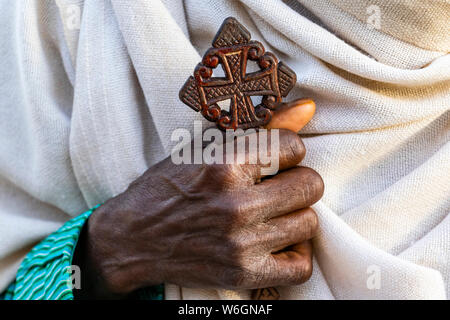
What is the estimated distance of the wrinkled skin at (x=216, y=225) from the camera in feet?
2.78

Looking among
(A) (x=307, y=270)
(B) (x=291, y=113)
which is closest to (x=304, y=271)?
(A) (x=307, y=270)

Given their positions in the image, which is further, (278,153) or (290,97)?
(290,97)

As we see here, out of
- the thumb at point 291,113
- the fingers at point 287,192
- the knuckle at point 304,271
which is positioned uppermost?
the thumb at point 291,113

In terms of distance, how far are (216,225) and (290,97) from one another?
31cm

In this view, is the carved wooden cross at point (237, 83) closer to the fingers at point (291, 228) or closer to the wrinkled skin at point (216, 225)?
the wrinkled skin at point (216, 225)

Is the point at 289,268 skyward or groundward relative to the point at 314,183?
groundward

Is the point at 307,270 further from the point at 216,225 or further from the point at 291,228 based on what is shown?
the point at 216,225

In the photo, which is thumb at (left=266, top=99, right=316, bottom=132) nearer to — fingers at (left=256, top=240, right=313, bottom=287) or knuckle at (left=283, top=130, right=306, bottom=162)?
knuckle at (left=283, top=130, right=306, bottom=162)

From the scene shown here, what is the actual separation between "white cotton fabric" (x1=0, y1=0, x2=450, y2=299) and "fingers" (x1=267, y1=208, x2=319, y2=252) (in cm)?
4

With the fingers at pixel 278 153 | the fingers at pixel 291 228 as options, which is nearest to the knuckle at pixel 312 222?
the fingers at pixel 291 228

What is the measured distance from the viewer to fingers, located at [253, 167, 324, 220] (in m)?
0.85

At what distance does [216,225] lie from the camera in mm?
872

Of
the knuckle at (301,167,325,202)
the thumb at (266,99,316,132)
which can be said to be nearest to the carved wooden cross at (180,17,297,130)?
the thumb at (266,99,316,132)
